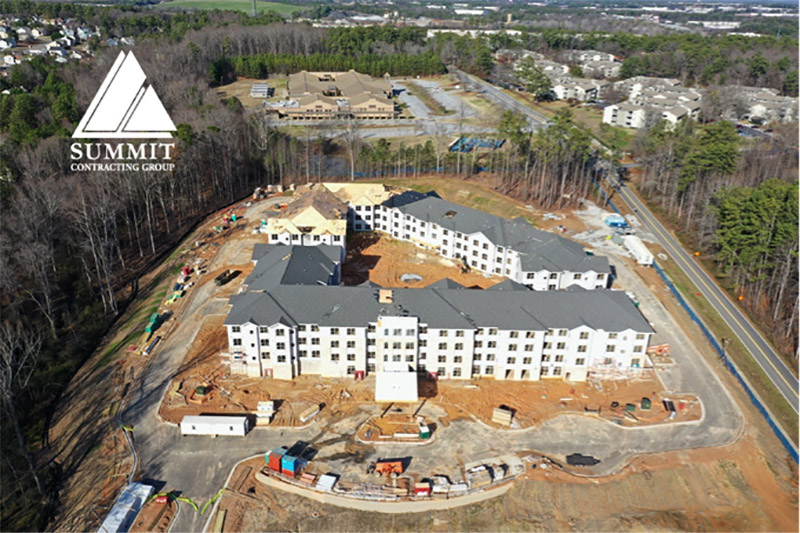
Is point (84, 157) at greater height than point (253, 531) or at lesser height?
greater

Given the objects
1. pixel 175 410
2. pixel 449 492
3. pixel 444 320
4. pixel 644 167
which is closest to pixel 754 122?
pixel 644 167

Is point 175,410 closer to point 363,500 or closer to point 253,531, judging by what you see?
point 253,531

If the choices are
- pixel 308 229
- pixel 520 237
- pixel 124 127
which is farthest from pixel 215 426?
pixel 124 127

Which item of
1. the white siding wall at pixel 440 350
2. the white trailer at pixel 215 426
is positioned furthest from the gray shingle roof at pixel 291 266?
the white trailer at pixel 215 426

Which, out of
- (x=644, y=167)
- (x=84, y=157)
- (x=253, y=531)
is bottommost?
(x=253, y=531)

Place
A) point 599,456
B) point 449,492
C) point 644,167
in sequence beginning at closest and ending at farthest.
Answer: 1. point 449,492
2. point 599,456
3. point 644,167

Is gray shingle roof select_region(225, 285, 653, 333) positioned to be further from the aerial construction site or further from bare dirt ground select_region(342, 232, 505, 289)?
bare dirt ground select_region(342, 232, 505, 289)

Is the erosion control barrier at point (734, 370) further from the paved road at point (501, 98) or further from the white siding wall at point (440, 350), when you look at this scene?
the paved road at point (501, 98)
